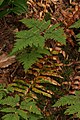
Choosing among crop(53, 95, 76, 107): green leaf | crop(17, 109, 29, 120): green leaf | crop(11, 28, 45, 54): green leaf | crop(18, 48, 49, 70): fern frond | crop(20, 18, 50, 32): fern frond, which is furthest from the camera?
crop(20, 18, 50, 32): fern frond

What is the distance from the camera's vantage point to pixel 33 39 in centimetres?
406

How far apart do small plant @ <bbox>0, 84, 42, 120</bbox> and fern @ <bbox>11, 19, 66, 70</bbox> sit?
45 cm

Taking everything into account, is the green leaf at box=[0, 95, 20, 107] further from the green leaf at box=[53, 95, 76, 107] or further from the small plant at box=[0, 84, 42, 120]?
the green leaf at box=[53, 95, 76, 107]

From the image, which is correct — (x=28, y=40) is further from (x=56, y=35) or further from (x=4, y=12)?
(x=4, y=12)

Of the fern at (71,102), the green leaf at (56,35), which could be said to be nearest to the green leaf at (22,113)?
the fern at (71,102)

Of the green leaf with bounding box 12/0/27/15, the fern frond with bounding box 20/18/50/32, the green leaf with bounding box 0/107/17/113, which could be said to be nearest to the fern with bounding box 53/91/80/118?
the green leaf with bounding box 0/107/17/113

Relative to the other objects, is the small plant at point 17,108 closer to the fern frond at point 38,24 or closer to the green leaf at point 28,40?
the green leaf at point 28,40

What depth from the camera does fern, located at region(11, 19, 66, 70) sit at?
400 centimetres

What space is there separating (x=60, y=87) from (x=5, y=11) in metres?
1.47

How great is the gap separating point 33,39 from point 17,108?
940mm

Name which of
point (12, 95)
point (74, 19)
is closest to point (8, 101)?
point (12, 95)

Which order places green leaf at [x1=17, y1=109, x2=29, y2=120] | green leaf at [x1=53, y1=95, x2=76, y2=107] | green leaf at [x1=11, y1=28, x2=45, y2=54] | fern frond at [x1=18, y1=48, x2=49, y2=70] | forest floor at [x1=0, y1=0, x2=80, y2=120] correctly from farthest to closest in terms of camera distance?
forest floor at [x1=0, y1=0, x2=80, y2=120], fern frond at [x1=18, y1=48, x2=49, y2=70], green leaf at [x1=11, y1=28, x2=45, y2=54], green leaf at [x1=53, y1=95, x2=76, y2=107], green leaf at [x1=17, y1=109, x2=29, y2=120]

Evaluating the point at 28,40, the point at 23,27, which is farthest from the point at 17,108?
the point at 23,27

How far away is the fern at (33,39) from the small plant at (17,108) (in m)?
0.45
